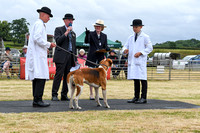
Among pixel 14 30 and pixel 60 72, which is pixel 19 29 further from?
pixel 60 72

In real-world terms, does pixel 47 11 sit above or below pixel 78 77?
above

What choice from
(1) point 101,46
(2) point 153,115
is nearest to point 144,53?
(1) point 101,46

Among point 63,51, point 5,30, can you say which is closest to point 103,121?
point 63,51

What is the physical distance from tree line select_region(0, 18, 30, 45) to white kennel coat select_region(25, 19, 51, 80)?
8306cm

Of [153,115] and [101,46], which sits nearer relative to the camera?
[153,115]

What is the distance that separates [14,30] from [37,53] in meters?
103

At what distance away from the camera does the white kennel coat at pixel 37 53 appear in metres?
6.05

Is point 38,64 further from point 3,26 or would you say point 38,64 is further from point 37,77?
point 3,26

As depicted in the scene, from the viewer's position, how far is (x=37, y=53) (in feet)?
20.1

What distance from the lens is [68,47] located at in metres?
7.48

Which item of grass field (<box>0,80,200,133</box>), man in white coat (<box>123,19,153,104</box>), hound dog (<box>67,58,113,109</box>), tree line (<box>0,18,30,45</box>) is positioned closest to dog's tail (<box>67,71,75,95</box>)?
hound dog (<box>67,58,113,109</box>)

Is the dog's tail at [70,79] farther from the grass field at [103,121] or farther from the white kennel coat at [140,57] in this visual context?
the white kennel coat at [140,57]

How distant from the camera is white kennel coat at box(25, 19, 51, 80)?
6.05 m

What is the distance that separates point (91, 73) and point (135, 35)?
76.5 inches
